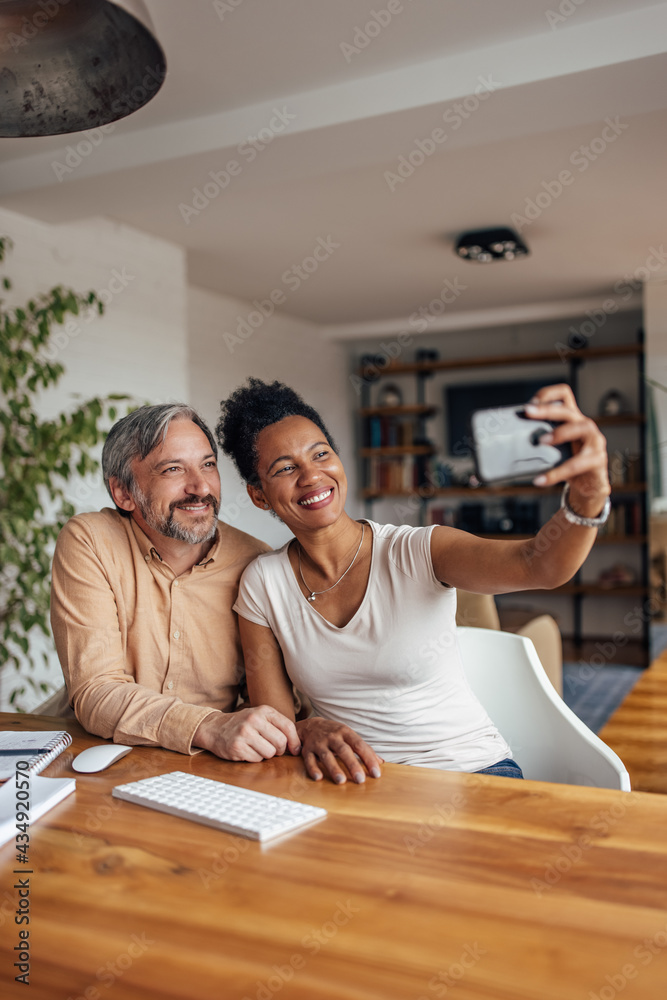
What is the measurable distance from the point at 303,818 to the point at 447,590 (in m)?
0.60

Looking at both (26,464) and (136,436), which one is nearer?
(136,436)

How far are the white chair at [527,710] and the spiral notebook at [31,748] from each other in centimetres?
87

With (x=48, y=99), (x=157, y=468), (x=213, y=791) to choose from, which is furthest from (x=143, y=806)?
(x=48, y=99)

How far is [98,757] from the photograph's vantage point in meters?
1.33

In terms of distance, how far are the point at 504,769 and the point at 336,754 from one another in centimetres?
45

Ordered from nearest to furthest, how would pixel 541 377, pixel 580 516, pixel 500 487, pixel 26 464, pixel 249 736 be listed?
1. pixel 580 516
2. pixel 249 736
3. pixel 26 464
4. pixel 541 377
5. pixel 500 487

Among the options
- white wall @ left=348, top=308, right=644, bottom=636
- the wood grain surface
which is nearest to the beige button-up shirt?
the wood grain surface

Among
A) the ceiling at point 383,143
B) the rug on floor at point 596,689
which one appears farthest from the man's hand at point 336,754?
the rug on floor at point 596,689

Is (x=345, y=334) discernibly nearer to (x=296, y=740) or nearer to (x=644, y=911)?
(x=296, y=740)

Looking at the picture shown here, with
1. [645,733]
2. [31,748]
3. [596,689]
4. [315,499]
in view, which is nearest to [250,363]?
[596,689]

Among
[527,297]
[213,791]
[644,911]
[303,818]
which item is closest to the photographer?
[644,911]

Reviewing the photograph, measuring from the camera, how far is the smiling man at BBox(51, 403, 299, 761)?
5.45ft

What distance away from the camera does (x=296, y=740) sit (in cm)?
137

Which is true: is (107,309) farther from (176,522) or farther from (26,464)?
(176,522)
